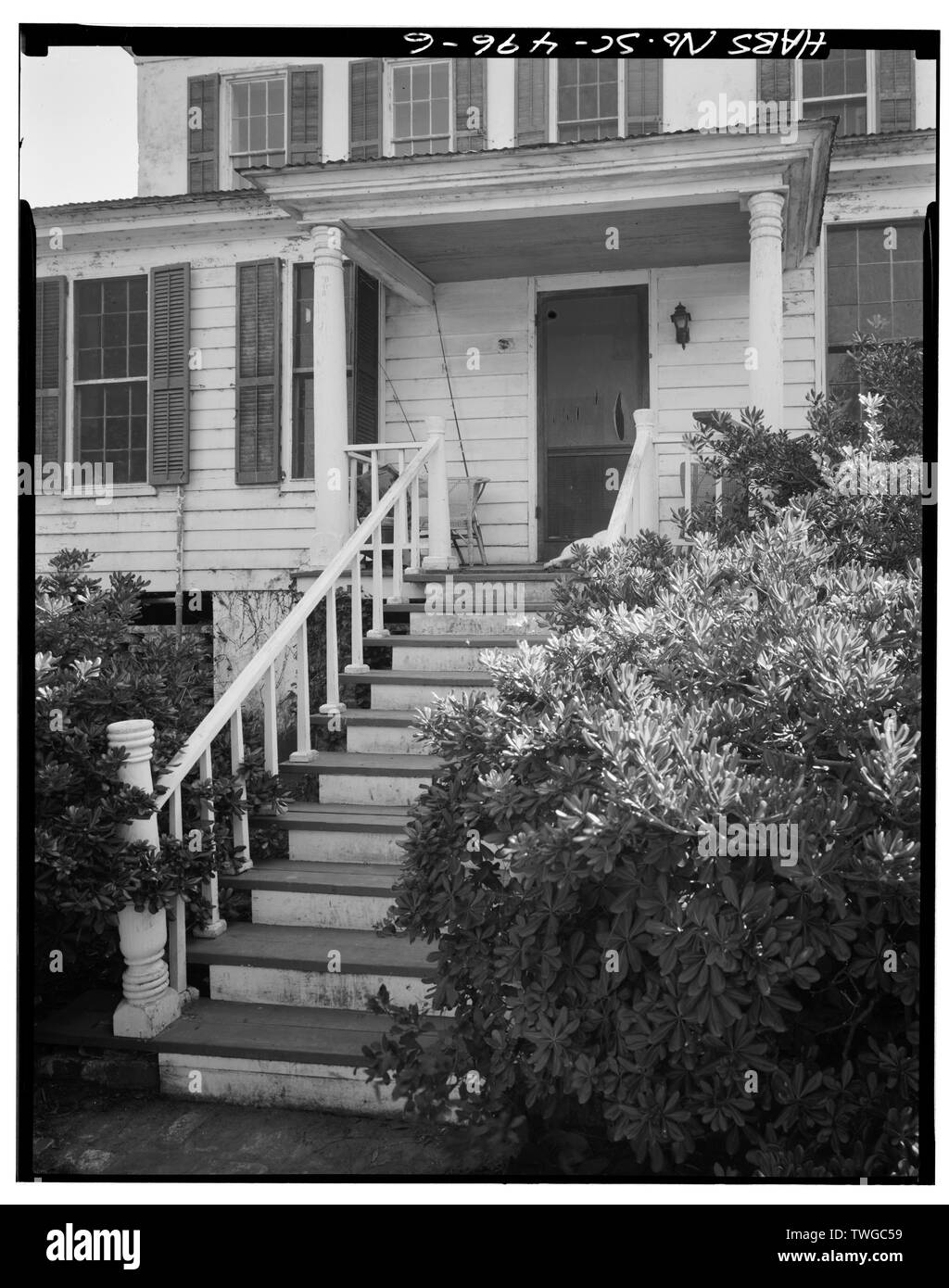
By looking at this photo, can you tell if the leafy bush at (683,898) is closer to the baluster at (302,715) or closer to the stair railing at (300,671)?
the stair railing at (300,671)

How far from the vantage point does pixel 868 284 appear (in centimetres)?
634

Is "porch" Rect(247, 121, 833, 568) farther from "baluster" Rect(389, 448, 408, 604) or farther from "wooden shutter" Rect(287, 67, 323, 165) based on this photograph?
"wooden shutter" Rect(287, 67, 323, 165)

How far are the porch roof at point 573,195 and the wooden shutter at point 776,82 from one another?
3.12 ft

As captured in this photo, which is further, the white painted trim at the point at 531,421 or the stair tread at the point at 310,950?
the white painted trim at the point at 531,421

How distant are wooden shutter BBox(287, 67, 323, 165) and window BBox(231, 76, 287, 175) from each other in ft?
0.35

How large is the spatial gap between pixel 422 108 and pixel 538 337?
180 centimetres

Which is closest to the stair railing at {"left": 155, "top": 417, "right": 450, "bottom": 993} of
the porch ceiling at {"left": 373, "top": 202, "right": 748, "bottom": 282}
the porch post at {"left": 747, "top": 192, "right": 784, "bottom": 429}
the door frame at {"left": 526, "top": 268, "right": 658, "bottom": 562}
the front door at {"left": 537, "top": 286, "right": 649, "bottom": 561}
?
the door frame at {"left": 526, "top": 268, "right": 658, "bottom": 562}

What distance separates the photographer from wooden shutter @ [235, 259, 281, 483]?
23.3ft

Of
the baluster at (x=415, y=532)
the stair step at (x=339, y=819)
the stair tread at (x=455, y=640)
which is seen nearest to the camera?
the stair step at (x=339, y=819)

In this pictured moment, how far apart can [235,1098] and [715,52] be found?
3280 millimetres

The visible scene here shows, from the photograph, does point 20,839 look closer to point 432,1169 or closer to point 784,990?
point 432,1169

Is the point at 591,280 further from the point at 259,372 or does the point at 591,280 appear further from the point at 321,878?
the point at 321,878

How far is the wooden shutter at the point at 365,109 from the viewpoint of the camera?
6988mm

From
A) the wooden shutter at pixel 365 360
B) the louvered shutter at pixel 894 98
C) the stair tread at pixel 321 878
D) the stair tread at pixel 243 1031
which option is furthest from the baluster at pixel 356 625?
the louvered shutter at pixel 894 98
